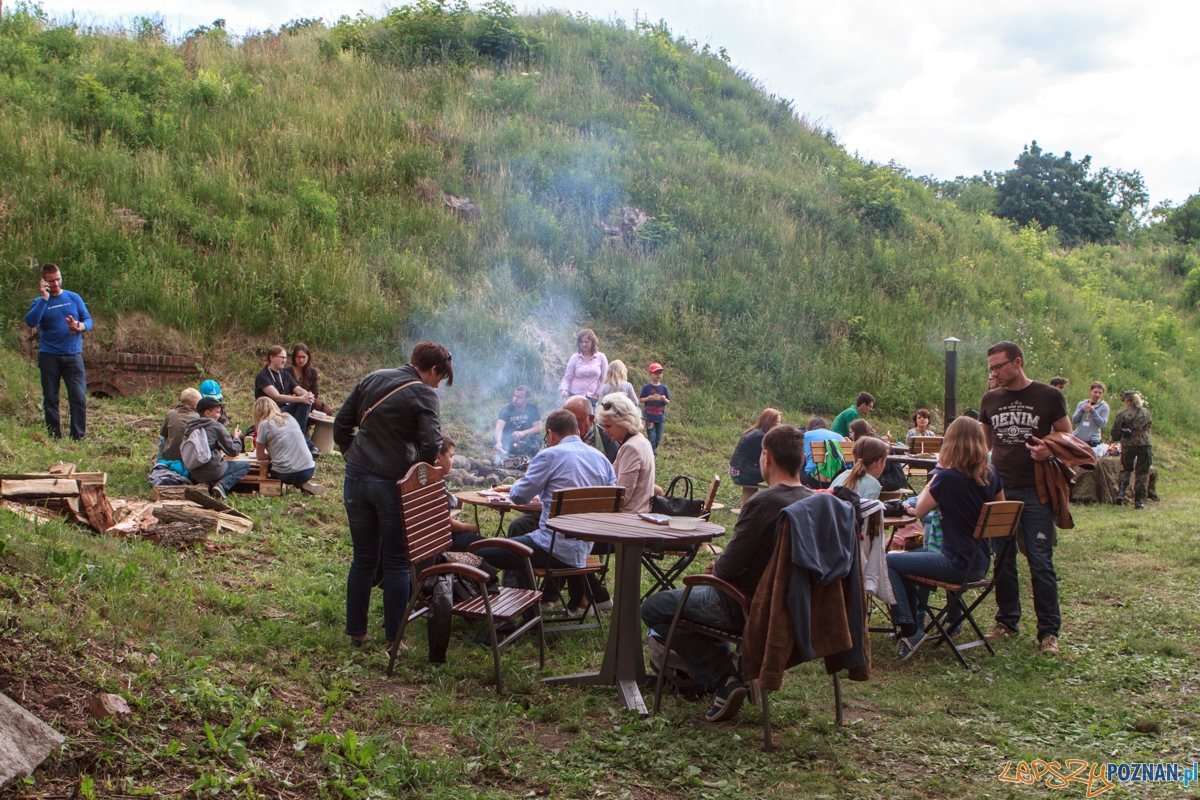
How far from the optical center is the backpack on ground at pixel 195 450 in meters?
7.36

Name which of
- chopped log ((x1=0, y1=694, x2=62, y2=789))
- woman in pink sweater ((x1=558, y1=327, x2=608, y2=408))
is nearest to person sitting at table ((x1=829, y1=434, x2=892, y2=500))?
woman in pink sweater ((x1=558, y1=327, x2=608, y2=408))

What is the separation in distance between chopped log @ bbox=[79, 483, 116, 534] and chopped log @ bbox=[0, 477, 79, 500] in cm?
7

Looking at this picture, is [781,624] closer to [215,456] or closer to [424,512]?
[424,512]

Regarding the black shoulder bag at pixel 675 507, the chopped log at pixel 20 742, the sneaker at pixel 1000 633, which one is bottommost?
the sneaker at pixel 1000 633

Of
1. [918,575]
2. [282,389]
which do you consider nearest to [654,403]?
[282,389]

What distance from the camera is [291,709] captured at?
3.59 meters

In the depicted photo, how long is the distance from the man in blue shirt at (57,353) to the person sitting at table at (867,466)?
7885 mm

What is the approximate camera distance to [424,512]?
14.9 ft

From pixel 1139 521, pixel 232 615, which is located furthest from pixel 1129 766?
pixel 1139 521

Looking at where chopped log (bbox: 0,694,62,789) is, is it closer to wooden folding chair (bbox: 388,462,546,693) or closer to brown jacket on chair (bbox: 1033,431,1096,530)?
wooden folding chair (bbox: 388,462,546,693)

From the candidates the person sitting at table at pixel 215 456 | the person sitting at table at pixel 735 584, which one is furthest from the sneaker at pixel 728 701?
the person sitting at table at pixel 215 456

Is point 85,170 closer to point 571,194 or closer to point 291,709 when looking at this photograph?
point 571,194

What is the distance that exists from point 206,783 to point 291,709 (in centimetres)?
73

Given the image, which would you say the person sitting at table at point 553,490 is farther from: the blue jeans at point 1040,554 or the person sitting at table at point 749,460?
the person sitting at table at point 749,460
